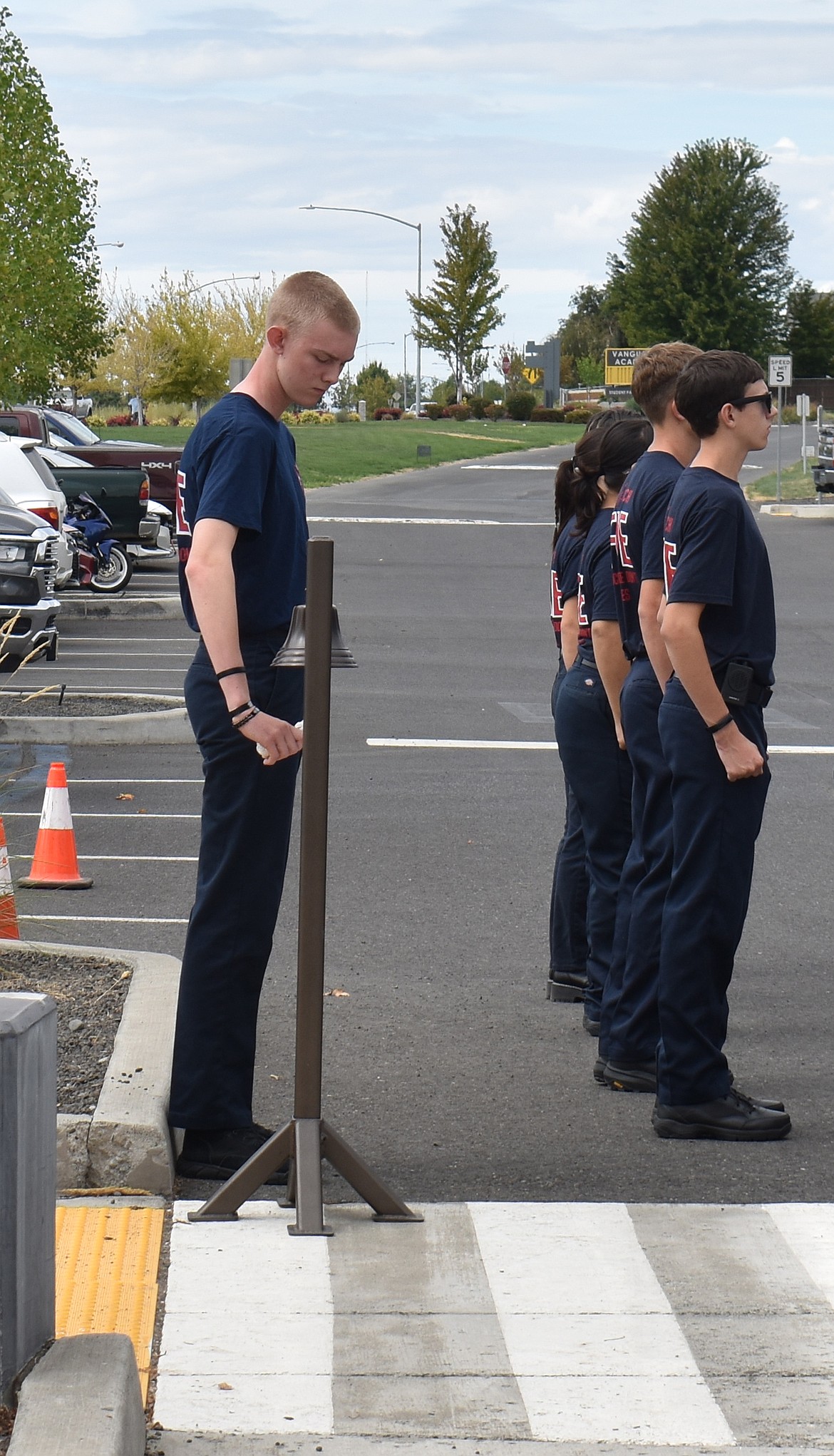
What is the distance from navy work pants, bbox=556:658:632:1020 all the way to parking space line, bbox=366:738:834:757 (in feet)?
19.3

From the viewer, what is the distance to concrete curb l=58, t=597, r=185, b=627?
20.4 meters

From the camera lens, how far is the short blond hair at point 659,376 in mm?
5180

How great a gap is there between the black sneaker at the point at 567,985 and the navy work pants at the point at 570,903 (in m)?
0.02

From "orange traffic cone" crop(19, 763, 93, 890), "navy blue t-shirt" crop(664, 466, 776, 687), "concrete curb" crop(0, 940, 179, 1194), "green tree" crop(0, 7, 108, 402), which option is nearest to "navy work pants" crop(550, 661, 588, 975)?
"navy blue t-shirt" crop(664, 466, 776, 687)

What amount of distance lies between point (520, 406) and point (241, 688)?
3379 inches

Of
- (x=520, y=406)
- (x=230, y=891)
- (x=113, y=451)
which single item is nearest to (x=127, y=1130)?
(x=230, y=891)

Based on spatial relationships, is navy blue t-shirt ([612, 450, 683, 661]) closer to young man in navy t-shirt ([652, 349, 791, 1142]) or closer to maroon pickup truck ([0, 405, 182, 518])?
young man in navy t-shirt ([652, 349, 791, 1142])

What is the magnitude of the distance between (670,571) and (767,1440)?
7.64 ft

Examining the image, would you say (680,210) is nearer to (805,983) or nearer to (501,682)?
(501,682)

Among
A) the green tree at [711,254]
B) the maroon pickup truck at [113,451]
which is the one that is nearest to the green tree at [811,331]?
the green tree at [711,254]

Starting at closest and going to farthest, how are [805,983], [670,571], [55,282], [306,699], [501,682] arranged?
[306,699], [670,571], [805,983], [501,682], [55,282]

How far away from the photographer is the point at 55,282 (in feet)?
88.4

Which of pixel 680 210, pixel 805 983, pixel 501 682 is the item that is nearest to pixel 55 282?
pixel 501 682

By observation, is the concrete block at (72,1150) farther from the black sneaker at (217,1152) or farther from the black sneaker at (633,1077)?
the black sneaker at (633,1077)
